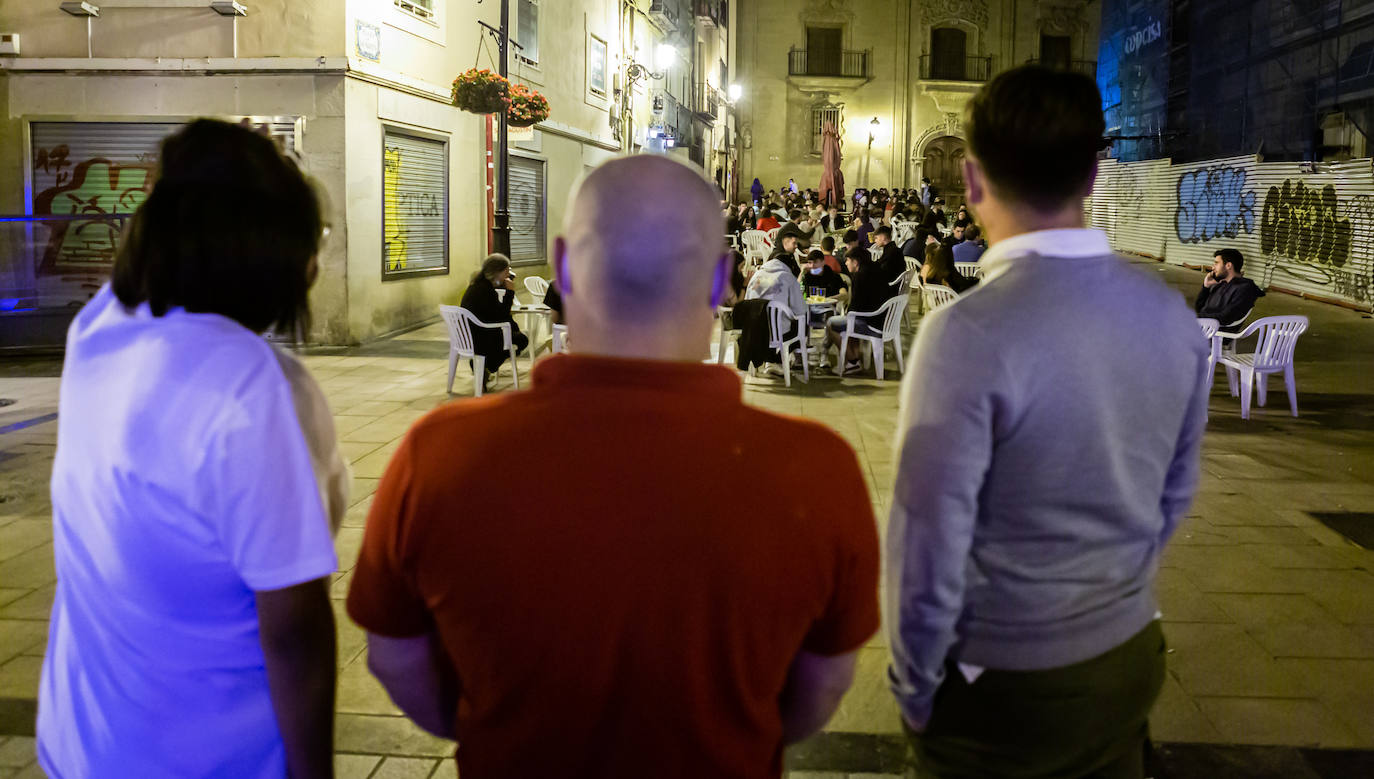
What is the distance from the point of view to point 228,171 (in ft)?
4.83

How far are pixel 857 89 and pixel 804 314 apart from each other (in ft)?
110

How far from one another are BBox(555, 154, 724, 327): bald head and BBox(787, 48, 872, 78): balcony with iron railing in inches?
1648

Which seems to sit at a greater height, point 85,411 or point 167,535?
point 85,411

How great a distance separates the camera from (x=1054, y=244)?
168 cm

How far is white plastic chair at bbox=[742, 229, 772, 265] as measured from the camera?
55.9 feet

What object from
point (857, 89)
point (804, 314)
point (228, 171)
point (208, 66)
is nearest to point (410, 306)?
point (208, 66)

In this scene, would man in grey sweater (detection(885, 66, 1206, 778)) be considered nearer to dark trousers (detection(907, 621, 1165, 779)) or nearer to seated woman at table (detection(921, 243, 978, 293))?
dark trousers (detection(907, 621, 1165, 779))

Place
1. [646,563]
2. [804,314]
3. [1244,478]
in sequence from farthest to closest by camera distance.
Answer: [804,314] → [1244,478] → [646,563]

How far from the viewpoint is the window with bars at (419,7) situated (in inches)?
495

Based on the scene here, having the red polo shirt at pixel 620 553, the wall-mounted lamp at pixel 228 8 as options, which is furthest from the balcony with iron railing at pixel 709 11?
the red polo shirt at pixel 620 553

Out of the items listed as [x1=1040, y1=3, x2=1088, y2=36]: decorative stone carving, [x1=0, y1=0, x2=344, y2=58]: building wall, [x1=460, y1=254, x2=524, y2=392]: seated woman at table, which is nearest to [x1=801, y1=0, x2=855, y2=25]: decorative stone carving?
[x1=1040, y1=3, x2=1088, y2=36]: decorative stone carving

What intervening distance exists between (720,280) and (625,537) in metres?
0.37

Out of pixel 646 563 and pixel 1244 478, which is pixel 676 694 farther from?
pixel 1244 478

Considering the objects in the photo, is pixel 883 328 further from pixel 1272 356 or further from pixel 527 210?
pixel 527 210
